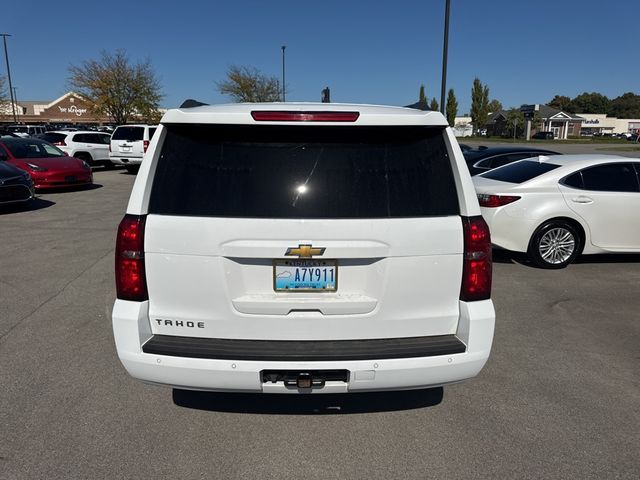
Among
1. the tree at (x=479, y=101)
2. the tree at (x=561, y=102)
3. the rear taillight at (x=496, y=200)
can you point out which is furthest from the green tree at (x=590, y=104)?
the rear taillight at (x=496, y=200)

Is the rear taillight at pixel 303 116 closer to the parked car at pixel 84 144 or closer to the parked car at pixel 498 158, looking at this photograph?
the parked car at pixel 498 158

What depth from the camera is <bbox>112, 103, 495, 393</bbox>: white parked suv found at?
259 cm

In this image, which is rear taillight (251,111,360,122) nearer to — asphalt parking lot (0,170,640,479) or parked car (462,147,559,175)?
asphalt parking lot (0,170,640,479)

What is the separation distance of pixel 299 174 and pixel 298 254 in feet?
1.45

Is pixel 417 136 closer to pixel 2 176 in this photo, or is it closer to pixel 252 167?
pixel 252 167

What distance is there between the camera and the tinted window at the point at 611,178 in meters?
7.02

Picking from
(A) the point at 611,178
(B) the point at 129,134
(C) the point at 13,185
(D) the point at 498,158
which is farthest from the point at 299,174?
(B) the point at 129,134

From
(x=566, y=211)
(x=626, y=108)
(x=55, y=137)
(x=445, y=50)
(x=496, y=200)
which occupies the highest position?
(x=626, y=108)

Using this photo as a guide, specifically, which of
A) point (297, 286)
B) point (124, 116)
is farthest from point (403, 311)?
point (124, 116)

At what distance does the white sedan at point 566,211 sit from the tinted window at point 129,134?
16.7 m

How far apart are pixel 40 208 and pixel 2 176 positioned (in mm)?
1393

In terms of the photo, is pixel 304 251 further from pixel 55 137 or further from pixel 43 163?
pixel 55 137

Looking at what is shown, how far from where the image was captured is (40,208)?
12258 millimetres

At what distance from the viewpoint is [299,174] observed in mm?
2664
